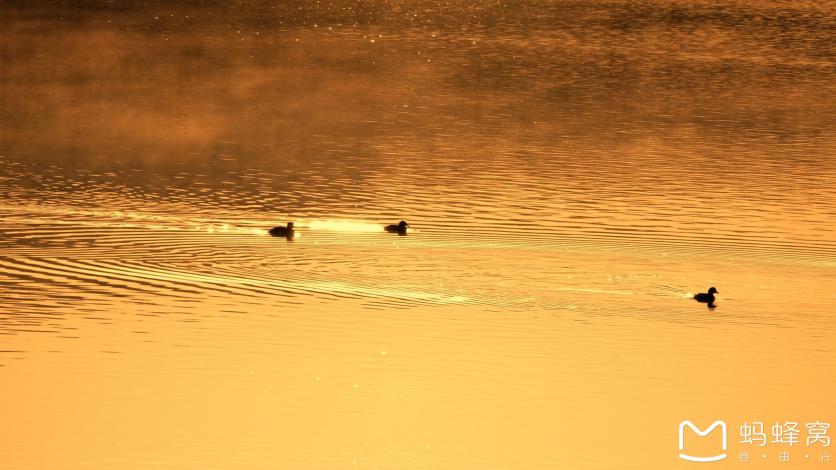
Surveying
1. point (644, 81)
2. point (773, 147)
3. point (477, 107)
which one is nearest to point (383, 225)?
point (773, 147)

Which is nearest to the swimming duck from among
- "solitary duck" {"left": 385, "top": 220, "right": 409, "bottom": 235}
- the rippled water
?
the rippled water

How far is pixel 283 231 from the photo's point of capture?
60.1 ft

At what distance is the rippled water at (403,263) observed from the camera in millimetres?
12094

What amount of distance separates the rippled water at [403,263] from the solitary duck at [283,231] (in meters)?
0.10

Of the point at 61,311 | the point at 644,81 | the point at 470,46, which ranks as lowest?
the point at 61,311

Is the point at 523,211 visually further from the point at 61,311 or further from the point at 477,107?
the point at 477,107

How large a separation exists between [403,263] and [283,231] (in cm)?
171

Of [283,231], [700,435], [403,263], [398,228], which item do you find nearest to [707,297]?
[403,263]

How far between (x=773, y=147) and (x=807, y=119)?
386 centimetres

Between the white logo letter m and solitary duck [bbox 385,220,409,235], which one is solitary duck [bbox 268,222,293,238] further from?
the white logo letter m

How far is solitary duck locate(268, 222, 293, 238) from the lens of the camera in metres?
18.2

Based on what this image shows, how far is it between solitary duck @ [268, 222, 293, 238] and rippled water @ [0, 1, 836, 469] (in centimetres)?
10

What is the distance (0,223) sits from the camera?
18891 millimetres

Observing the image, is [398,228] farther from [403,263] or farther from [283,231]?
[403,263]
